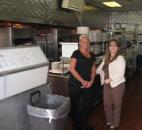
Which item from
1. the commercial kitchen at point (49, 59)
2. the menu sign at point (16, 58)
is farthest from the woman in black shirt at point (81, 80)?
the menu sign at point (16, 58)

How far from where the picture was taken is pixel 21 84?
100 inches

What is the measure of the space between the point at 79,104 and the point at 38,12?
9.06 ft

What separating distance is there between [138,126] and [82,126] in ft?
3.79

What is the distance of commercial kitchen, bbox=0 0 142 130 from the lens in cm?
250

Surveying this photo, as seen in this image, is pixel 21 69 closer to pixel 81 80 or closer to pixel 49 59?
pixel 81 80

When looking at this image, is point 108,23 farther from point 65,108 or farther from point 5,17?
point 65,108

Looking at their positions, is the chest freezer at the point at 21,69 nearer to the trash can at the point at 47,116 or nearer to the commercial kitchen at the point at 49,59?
the commercial kitchen at the point at 49,59

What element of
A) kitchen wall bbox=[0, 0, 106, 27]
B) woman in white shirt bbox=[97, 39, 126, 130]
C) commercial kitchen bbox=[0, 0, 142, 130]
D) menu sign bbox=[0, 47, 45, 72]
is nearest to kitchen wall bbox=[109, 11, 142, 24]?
commercial kitchen bbox=[0, 0, 142, 130]

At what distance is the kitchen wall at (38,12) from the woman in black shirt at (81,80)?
68.2 inches

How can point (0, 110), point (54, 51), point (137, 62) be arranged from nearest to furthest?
point (0, 110), point (54, 51), point (137, 62)

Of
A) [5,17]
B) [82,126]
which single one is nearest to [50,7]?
[5,17]

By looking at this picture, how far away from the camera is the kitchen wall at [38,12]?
476 centimetres

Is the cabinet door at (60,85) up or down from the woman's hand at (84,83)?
down

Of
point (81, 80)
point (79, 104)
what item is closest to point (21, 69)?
point (81, 80)
